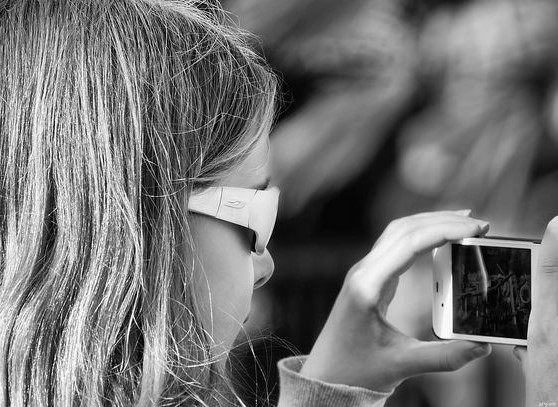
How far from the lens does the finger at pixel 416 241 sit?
104cm

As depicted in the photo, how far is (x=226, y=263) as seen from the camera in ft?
2.86

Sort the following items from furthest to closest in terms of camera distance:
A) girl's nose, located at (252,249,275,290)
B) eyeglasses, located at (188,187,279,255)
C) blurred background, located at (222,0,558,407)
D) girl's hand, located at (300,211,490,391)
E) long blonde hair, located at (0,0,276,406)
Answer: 1. blurred background, located at (222,0,558,407)
2. girl's nose, located at (252,249,275,290)
3. girl's hand, located at (300,211,490,391)
4. eyeglasses, located at (188,187,279,255)
5. long blonde hair, located at (0,0,276,406)

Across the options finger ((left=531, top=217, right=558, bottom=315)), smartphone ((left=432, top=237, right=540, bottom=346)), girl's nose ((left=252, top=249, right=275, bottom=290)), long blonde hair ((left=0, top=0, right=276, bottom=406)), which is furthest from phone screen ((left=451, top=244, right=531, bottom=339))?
long blonde hair ((left=0, top=0, right=276, bottom=406))

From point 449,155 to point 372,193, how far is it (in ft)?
0.63

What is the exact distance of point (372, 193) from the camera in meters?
1.63

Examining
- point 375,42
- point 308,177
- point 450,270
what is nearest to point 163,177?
point 450,270

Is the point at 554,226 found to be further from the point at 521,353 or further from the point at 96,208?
the point at 96,208

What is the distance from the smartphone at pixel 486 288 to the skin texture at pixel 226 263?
33 cm

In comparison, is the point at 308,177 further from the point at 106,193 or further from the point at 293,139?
the point at 106,193

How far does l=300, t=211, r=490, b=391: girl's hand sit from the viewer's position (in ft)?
3.17

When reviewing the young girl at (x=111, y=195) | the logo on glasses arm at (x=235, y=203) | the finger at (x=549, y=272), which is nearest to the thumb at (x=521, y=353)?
the finger at (x=549, y=272)

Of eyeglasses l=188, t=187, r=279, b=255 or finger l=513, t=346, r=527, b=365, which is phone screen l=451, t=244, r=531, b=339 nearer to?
finger l=513, t=346, r=527, b=365

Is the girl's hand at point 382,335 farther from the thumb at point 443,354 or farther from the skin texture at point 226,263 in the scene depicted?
the skin texture at point 226,263

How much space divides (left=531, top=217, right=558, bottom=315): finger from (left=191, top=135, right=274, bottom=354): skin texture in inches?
13.7
